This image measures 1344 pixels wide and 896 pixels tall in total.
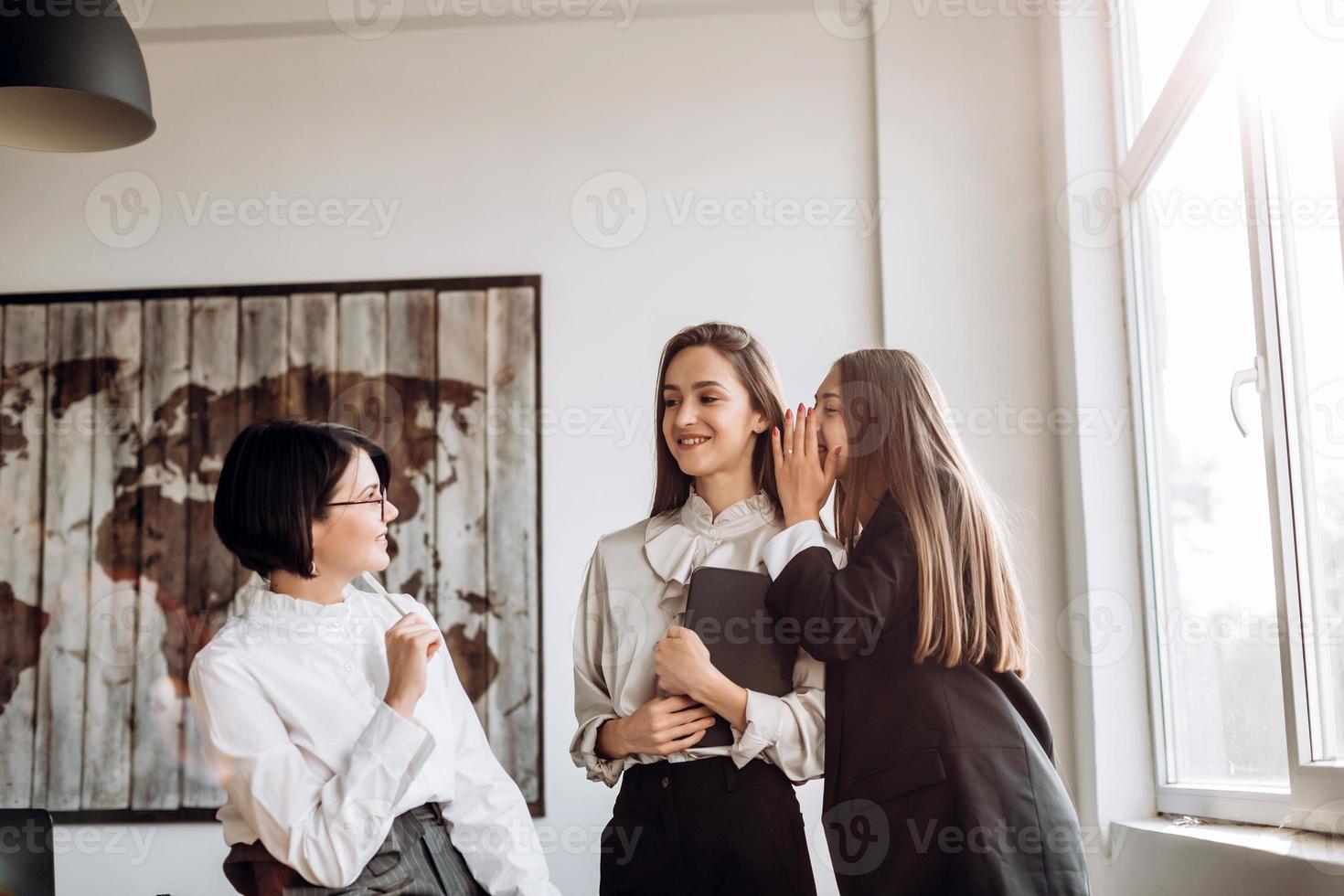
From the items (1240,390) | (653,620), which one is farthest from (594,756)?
(1240,390)

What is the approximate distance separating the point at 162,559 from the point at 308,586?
5.67 ft

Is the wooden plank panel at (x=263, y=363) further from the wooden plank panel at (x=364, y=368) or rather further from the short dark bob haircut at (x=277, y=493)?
the short dark bob haircut at (x=277, y=493)

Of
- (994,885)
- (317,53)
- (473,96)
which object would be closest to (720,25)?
(473,96)

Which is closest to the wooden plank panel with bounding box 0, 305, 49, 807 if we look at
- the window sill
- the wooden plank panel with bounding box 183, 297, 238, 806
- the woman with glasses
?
the wooden plank panel with bounding box 183, 297, 238, 806

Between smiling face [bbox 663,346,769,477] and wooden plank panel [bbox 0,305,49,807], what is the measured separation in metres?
2.16

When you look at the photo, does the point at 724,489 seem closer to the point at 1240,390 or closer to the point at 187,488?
the point at 1240,390

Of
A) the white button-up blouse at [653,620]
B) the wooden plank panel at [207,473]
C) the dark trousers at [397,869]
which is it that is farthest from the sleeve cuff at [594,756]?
the wooden plank panel at [207,473]

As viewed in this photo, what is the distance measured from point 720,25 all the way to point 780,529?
192 centimetres

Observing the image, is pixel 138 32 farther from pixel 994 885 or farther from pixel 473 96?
pixel 994 885

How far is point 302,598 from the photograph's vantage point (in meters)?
1.64

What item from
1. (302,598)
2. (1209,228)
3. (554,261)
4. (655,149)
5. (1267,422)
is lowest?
(302,598)

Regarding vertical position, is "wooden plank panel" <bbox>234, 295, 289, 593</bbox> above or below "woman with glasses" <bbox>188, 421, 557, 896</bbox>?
above

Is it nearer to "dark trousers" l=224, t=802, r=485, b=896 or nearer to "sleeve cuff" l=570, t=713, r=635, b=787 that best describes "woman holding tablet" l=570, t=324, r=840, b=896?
"sleeve cuff" l=570, t=713, r=635, b=787

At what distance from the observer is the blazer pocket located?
1612mm
